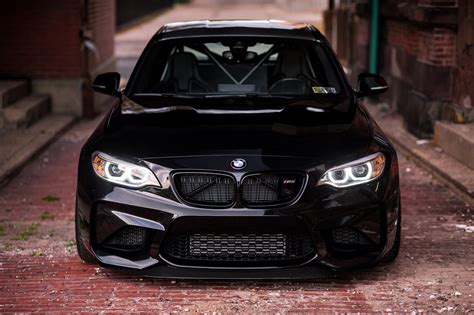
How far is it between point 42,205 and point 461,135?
4214 millimetres

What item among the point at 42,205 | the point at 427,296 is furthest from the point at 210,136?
the point at 42,205

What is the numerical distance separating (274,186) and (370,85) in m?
1.80

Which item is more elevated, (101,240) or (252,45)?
(252,45)

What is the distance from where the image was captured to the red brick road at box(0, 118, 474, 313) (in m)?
5.56

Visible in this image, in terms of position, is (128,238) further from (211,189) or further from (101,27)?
(101,27)

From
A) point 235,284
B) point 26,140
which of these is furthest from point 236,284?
point 26,140

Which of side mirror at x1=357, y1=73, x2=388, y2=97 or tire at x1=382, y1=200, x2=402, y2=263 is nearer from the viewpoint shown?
tire at x1=382, y1=200, x2=402, y2=263

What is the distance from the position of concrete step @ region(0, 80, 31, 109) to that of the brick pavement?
4.09 metres

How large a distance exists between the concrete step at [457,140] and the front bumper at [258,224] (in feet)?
12.4

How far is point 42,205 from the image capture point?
836 centimetres

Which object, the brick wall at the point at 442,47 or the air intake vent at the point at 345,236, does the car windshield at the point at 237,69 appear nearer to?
the air intake vent at the point at 345,236

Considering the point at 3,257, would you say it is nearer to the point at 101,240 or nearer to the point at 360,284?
the point at 101,240

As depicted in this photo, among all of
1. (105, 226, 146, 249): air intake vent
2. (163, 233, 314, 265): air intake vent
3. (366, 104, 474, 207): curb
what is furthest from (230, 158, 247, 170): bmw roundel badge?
(366, 104, 474, 207): curb

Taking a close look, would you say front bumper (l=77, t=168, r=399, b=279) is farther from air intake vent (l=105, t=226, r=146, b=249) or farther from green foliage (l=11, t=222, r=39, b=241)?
green foliage (l=11, t=222, r=39, b=241)
